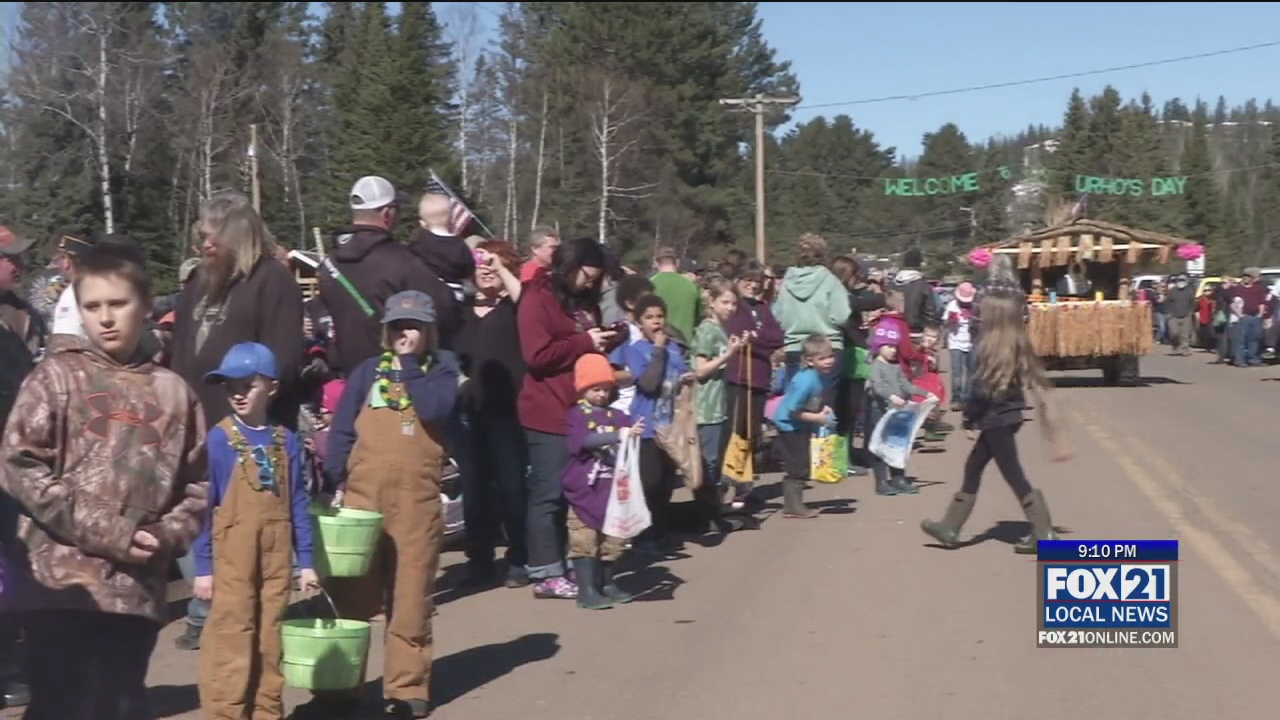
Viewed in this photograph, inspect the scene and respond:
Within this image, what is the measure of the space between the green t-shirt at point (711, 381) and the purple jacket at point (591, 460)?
2.62 meters

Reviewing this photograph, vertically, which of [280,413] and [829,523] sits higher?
[280,413]

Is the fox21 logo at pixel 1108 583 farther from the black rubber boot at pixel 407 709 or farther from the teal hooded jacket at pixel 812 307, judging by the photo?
the teal hooded jacket at pixel 812 307

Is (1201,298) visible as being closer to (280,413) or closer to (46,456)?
(280,413)

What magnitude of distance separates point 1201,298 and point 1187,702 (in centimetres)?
3435

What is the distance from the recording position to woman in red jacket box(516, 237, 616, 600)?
27.3 ft

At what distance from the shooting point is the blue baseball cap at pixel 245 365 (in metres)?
5.45

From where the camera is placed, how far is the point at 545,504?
8.41 metres

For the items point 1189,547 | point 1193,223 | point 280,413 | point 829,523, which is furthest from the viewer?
point 1193,223

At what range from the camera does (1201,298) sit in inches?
1512

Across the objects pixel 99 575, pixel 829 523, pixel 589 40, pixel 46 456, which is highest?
pixel 589 40

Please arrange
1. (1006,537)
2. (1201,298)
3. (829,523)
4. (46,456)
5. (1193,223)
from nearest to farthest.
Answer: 1. (46,456)
2. (1006,537)
3. (829,523)
4. (1201,298)
5. (1193,223)

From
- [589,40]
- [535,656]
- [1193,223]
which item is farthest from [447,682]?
[1193,223]

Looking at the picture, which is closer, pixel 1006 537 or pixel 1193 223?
pixel 1006 537

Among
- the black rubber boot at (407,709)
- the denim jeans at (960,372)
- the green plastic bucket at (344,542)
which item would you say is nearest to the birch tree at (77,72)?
the denim jeans at (960,372)
